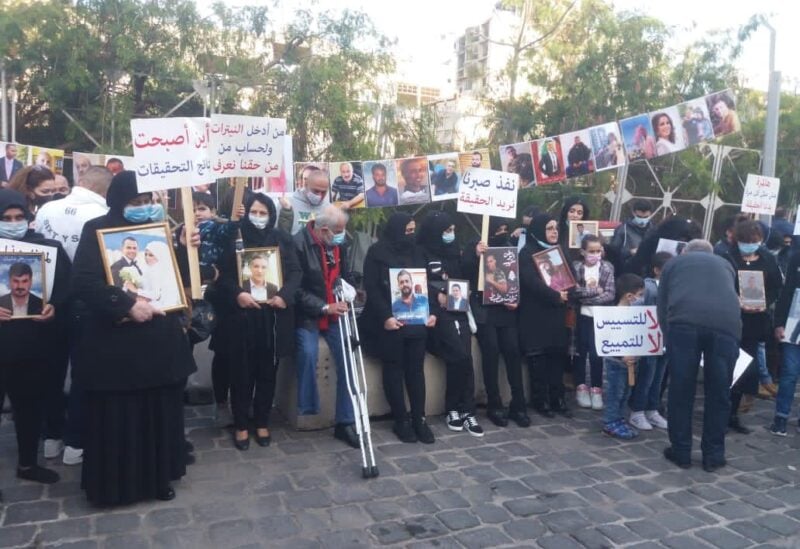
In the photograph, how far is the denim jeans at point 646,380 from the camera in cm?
628

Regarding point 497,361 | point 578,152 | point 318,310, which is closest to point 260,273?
point 318,310

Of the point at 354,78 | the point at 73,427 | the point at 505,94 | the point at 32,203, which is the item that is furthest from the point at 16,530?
the point at 505,94

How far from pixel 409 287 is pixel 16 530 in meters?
3.24

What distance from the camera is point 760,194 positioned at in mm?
9320

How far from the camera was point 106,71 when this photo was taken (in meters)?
13.1

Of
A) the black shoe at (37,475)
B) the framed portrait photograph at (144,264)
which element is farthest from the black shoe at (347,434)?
the black shoe at (37,475)

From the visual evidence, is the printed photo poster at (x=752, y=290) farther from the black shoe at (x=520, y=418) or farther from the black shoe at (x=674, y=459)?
the black shoe at (x=520, y=418)

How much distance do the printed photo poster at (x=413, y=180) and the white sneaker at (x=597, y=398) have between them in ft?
11.1

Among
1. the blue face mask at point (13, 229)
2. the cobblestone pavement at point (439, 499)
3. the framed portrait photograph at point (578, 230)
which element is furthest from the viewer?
the framed portrait photograph at point (578, 230)

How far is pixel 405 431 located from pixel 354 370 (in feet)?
2.86

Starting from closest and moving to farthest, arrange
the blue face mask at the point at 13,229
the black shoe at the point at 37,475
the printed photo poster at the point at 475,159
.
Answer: the blue face mask at the point at 13,229, the black shoe at the point at 37,475, the printed photo poster at the point at 475,159

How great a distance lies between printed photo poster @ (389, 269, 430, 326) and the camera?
226 inches

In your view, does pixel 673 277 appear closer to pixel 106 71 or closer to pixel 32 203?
pixel 32 203

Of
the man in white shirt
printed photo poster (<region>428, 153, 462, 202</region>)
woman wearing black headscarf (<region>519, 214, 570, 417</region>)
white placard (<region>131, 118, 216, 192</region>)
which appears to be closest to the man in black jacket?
white placard (<region>131, 118, 216, 192</region>)
